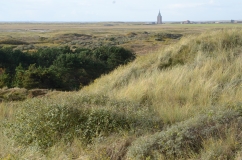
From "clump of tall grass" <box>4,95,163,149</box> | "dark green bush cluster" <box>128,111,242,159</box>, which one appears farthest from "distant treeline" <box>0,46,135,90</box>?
"dark green bush cluster" <box>128,111,242,159</box>

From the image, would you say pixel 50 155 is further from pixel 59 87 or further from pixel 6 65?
pixel 6 65

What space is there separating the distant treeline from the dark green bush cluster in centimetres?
1238

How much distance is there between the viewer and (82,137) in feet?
15.4

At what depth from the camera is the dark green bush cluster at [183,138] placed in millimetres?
3820

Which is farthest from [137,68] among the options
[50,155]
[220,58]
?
[50,155]

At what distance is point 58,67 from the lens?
2194 cm

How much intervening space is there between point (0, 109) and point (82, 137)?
13.2 ft

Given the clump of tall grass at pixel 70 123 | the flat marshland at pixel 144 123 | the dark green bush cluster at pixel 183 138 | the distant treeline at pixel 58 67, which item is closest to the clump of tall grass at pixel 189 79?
the flat marshland at pixel 144 123

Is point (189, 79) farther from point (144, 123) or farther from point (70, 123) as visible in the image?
point (70, 123)

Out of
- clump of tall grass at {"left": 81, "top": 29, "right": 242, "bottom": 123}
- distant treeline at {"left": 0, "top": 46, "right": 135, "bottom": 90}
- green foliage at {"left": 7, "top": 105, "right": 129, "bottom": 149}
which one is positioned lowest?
distant treeline at {"left": 0, "top": 46, "right": 135, "bottom": 90}

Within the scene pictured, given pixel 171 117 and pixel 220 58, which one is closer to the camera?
pixel 171 117

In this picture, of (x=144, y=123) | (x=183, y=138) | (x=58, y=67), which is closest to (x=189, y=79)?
(x=144, y=123)

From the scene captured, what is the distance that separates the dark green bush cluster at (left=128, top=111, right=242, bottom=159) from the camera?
12.5 ft

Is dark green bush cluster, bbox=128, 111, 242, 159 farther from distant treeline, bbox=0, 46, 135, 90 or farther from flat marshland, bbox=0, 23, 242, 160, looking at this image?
distant treeline, bbox=0, 46, 135, 90
